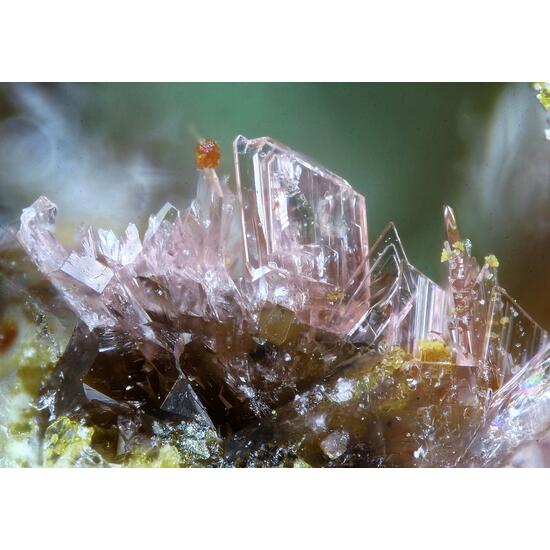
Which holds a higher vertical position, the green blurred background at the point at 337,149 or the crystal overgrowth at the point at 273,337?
the green blurred background at the point at 337,149

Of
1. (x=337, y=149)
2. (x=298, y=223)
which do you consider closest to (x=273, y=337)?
(x=298, y=223)

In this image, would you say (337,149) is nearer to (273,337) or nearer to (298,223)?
A: (298,223)

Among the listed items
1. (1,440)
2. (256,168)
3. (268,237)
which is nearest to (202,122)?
(256,168)
